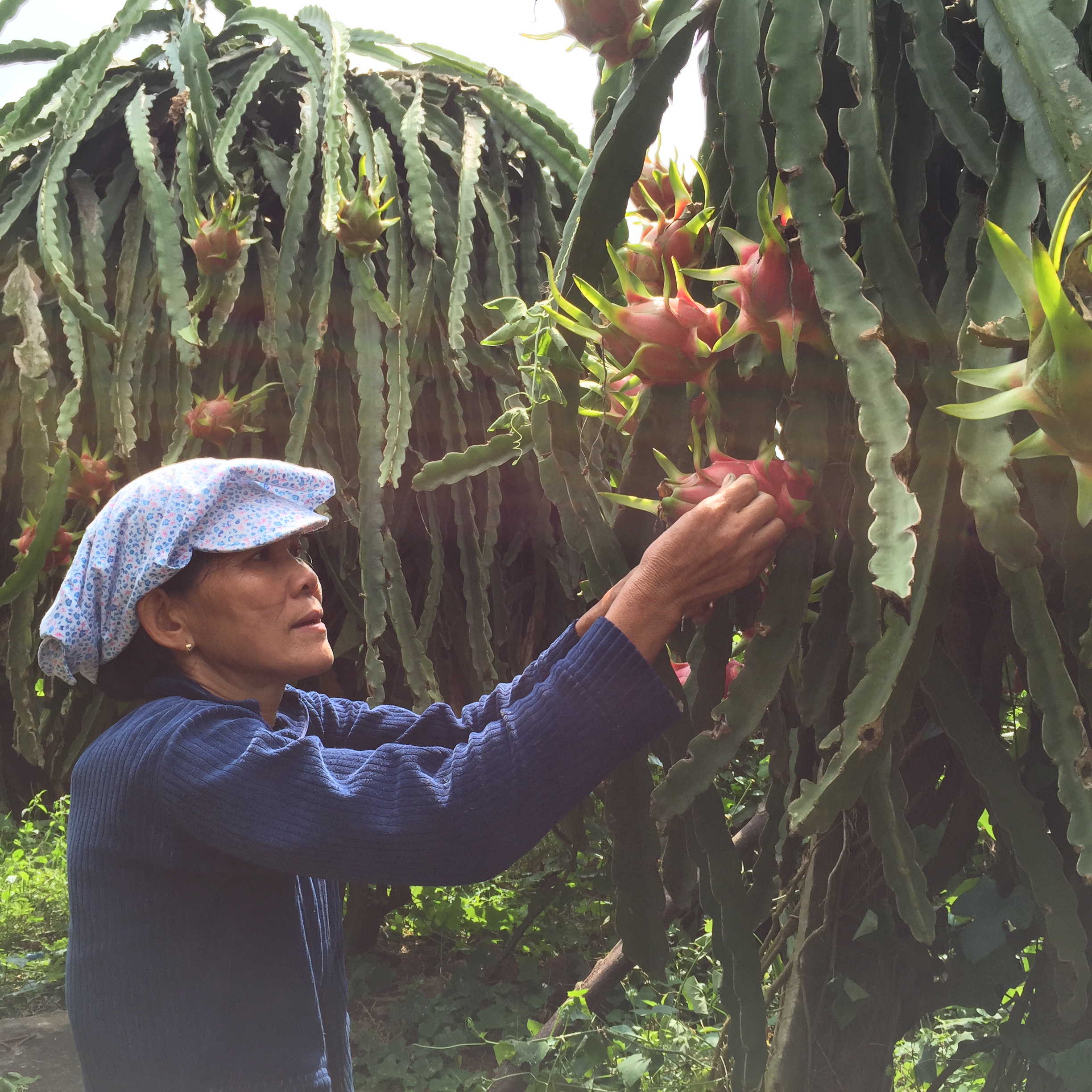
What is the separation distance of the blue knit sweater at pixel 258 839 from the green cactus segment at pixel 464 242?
82 cm

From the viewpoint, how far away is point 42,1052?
2.92 m

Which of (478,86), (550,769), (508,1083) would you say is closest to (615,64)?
(550,769)

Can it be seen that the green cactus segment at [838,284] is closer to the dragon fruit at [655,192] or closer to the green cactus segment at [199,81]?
the dragon fruit at [655,192]

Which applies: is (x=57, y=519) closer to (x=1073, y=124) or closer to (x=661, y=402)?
(x=661, y=402)

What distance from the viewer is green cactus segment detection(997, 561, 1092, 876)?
2.72 ft

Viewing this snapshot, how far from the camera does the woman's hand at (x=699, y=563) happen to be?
2.85 feet

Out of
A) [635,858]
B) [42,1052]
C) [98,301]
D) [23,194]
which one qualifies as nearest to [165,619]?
[635,858]

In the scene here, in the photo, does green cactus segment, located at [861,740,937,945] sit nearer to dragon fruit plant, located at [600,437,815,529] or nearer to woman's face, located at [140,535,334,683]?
dragon fruit plant, located at [600,437,815,529]

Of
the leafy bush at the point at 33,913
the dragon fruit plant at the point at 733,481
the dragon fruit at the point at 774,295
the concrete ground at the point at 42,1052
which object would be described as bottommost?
the leafy bush at the point at 33,913

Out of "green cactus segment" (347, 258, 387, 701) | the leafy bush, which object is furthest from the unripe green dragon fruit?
the leafy bush

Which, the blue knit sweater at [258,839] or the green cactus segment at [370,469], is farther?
the green cactus segment at [370,469]

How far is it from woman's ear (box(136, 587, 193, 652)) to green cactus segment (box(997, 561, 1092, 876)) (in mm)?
836

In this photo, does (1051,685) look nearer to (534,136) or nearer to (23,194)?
(534,136)

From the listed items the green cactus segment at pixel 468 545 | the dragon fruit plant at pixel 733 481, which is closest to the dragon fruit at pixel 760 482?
the dragon fruit plant at pixel 733 481
